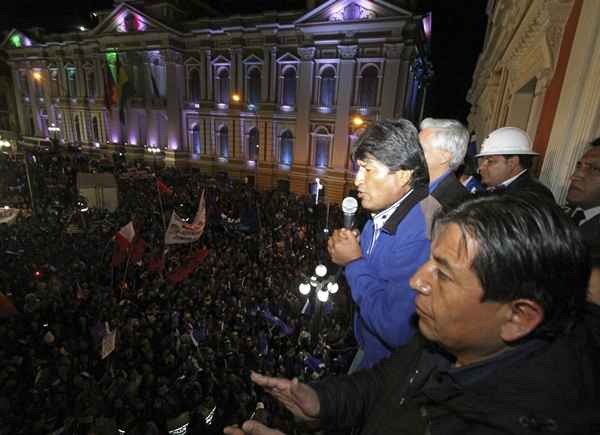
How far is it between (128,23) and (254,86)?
14239 millimetres

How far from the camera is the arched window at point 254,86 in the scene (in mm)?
24547

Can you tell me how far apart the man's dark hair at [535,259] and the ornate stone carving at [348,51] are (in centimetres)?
2290

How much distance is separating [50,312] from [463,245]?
8386 mm

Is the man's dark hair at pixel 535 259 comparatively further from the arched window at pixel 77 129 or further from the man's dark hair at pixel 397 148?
the arched window at pixel 77 129

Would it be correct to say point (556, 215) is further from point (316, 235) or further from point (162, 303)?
point (316, 235)

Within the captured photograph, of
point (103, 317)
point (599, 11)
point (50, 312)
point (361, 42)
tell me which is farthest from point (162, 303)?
point (361, 42)

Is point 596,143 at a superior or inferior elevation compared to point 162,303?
superior

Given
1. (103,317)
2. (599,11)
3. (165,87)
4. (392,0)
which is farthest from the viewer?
(165,87)

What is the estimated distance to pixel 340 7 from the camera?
802 inches

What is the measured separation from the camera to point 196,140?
27.6 metres

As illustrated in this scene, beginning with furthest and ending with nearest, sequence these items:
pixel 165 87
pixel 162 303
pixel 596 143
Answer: pixel 165 87 < pixel 162 303 < pixel 596 143

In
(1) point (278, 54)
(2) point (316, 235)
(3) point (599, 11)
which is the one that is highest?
(1) point (278, 54)

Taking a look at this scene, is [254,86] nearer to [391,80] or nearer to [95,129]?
[391,80]

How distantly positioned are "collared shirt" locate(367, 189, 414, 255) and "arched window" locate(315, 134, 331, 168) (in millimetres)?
21521
